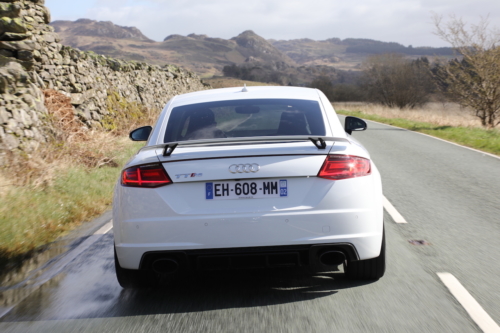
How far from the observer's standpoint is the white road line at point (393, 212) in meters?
6.25

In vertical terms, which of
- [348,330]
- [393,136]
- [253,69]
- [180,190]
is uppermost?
[180,190]

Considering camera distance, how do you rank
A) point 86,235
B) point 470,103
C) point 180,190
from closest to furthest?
point 180,190 → point 86,235 → point 470,103

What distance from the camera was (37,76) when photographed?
11.7m

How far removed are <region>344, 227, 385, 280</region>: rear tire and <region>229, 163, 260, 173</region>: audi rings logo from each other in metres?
1.14

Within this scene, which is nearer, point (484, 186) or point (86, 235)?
point (86, 235)

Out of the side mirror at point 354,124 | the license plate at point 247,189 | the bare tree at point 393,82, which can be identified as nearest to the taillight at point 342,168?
the license plate at point 247,189

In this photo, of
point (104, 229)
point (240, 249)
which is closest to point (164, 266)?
point (240, 249)

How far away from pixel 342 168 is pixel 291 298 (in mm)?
992

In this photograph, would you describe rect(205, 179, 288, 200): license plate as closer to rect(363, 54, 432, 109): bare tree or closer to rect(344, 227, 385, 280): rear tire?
rect(344, 227, 385, 280): rear tire

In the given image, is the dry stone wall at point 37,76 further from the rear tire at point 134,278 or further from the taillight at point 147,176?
the taillight at point 147,176

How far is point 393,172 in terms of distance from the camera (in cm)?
1017

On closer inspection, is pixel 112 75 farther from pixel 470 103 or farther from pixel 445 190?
pixel 470 103

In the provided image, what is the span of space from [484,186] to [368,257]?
578cm

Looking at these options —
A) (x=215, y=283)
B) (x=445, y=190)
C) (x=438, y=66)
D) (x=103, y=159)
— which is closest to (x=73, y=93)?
(x=103, y=159)
